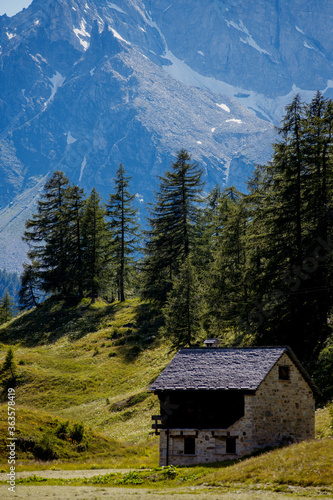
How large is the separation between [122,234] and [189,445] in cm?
3893

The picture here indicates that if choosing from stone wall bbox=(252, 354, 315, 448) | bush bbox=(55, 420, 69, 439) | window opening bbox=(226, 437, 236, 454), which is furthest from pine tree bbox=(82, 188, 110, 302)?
window opening bbox=(226, 437, 236, 454)

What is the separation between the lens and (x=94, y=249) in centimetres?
6216

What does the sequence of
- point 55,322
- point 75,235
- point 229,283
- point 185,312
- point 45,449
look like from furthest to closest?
point 75,235
point 55,322
point 229,283
point 185,312
point 45,449

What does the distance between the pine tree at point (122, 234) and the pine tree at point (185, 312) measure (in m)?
22.0

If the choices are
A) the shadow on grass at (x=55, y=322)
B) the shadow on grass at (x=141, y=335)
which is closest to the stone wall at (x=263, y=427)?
the shadow on grass at (x=141, y=335)

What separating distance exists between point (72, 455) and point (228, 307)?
1592cm

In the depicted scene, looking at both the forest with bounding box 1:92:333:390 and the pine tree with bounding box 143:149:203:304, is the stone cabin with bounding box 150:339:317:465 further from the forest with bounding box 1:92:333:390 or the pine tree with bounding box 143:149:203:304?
the pine tree with bounding box 143:149:203:304

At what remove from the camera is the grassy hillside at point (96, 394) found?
68.6ft

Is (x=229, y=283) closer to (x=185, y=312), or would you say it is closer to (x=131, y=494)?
(x=185, y=312)

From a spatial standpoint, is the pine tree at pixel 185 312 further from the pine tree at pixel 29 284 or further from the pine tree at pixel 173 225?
the pine tree at pixel 29 284

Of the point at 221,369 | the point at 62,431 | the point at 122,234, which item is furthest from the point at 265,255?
the point at 122,234

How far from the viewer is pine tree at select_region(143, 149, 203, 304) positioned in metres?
50.7

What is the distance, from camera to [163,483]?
20.4m

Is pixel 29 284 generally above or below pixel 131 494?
above
